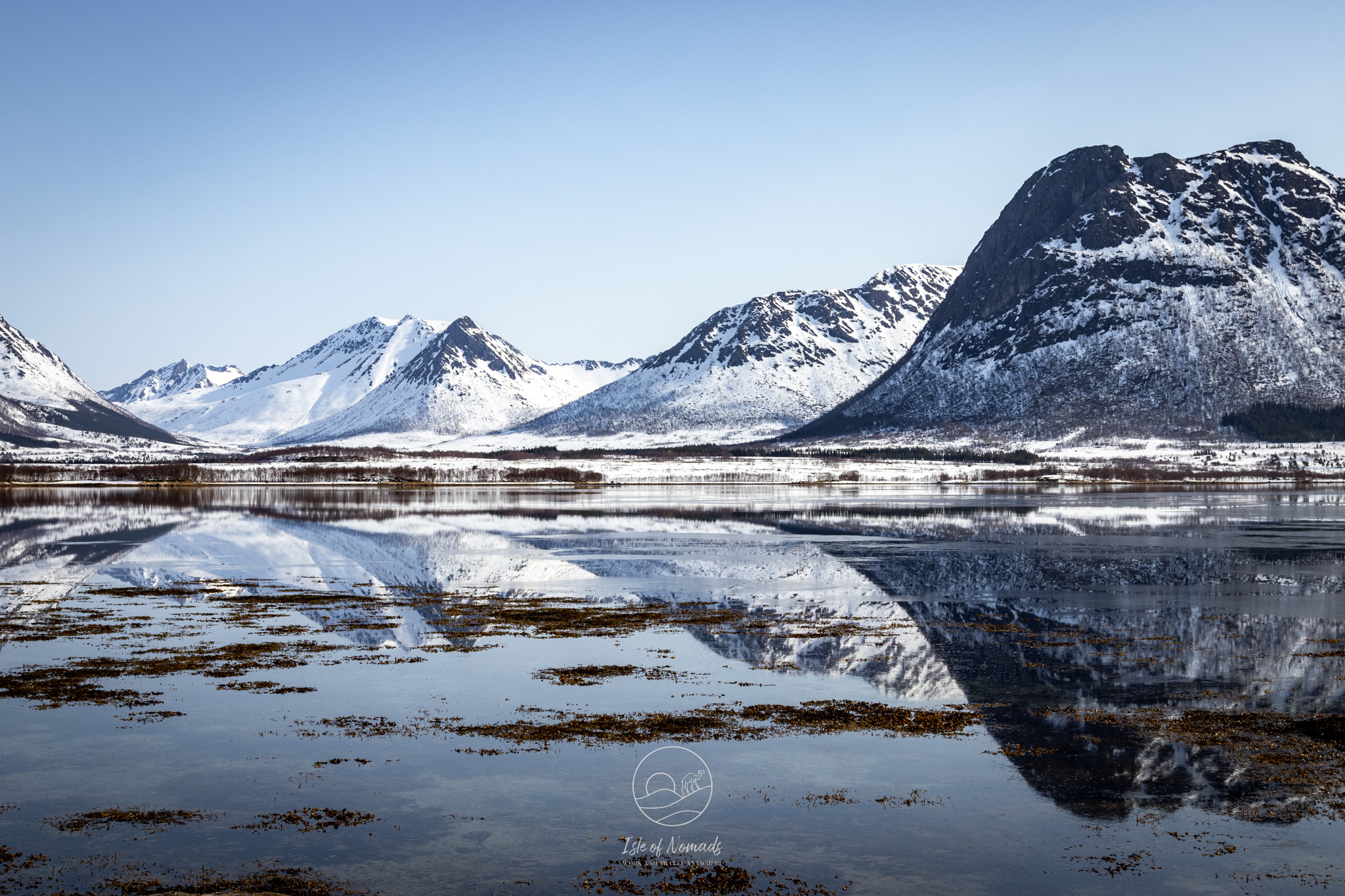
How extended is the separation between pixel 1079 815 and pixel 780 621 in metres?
17.3

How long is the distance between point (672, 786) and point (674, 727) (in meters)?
3.24

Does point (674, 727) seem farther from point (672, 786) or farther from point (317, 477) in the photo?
point (317, 477)

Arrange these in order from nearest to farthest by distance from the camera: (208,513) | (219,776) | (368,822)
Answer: (368,822), (219,776), (208,513)

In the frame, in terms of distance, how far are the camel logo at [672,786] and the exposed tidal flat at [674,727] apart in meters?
0.08

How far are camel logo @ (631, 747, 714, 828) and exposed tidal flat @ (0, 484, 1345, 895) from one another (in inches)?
3.3

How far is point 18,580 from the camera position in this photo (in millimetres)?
41281

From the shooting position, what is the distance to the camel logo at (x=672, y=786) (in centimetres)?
1569

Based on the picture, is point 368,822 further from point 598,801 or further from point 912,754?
point 912,754

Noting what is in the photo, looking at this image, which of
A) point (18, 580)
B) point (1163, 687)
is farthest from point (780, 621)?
point (18, 580)

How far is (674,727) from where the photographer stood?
1998cm
